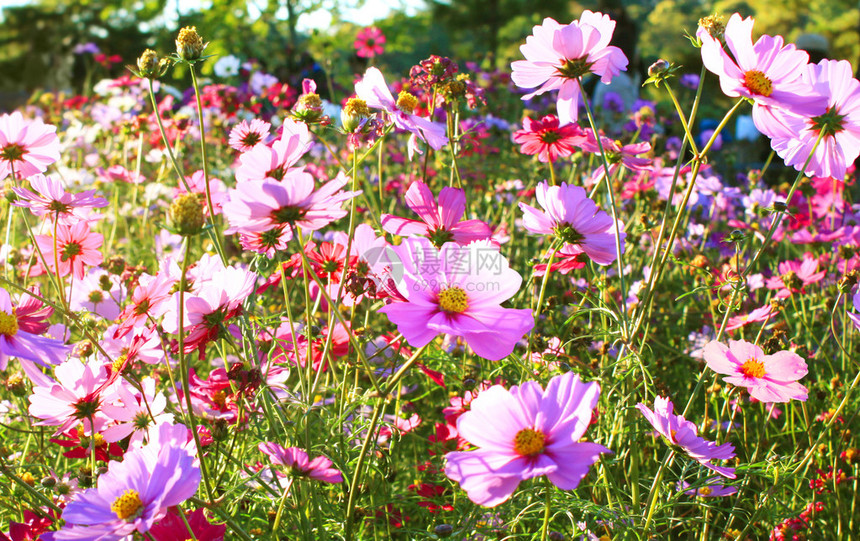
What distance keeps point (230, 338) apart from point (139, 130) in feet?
5.25

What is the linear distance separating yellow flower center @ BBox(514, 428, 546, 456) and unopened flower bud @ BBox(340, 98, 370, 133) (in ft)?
1.44

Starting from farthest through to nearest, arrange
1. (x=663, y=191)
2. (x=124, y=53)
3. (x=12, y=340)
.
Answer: (x=124, y=53) → (x=663, y=191) → (x=12, y=340)

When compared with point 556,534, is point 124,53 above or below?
above

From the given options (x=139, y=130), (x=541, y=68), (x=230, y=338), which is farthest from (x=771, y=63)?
(x=139, y=130)

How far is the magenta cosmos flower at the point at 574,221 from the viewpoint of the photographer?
785mm

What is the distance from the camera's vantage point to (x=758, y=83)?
73 centimetres

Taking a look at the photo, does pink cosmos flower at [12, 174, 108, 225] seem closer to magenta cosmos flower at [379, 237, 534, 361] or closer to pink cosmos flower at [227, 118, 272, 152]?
pink cosmos flower at [227, 118, 272, 152]

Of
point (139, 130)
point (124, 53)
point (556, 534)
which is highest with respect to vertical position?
point (124, 53)

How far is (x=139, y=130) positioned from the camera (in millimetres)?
2111

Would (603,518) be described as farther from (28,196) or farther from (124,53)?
(124,53)

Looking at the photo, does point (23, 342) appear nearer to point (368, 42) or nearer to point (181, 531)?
point (181, 531)

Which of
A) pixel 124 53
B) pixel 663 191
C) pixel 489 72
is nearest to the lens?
pixel 663 191

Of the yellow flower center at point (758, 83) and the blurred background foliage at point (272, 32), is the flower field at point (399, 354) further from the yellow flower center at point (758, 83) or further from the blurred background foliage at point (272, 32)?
the blurred background foliage at point (272, 32)

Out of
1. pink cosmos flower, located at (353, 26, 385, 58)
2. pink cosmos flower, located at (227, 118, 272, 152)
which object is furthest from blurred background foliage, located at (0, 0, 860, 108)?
pink cosmos flower, located at (227, 118, 272, 152)
